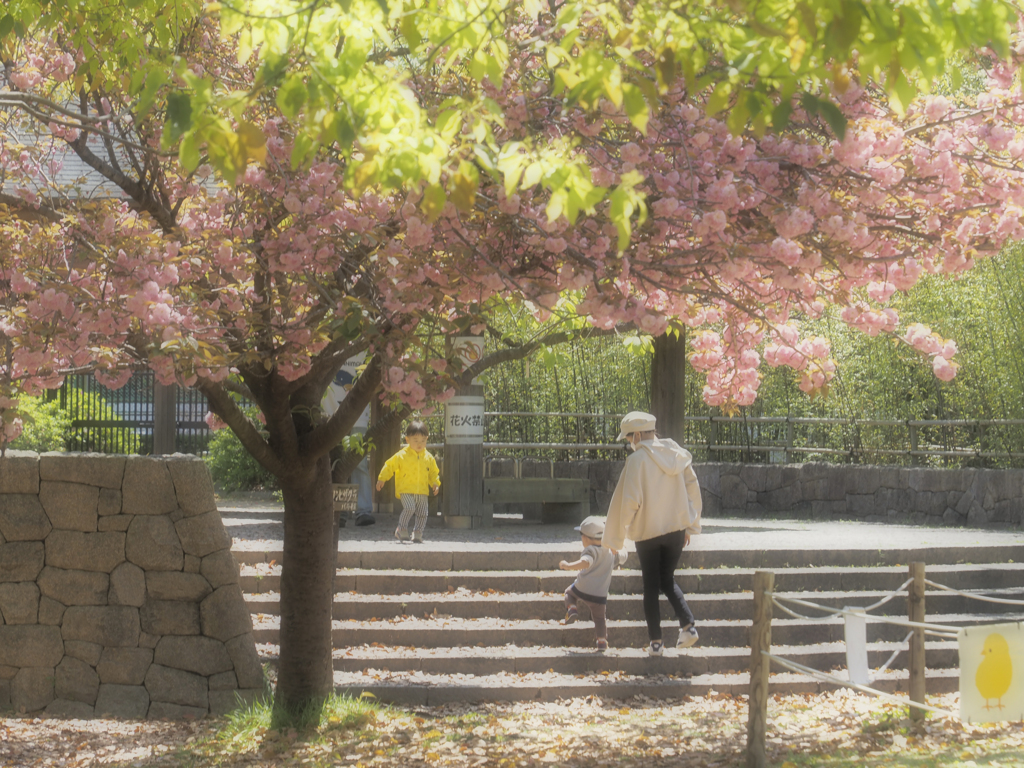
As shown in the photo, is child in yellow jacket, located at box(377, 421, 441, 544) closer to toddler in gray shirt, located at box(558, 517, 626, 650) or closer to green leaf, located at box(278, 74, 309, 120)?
toddler in gray shirt, located at box(558, 517, 626, 650)

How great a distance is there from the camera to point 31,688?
6.58 meters

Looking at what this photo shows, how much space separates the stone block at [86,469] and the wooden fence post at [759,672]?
4089mm

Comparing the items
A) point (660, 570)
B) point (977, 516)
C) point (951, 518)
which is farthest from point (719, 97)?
point (951, 518)

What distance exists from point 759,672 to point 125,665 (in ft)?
13.1

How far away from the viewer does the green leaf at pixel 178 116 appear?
236cm

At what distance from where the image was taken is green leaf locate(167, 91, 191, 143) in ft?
7.73

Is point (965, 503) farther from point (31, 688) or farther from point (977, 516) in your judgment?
point (31, 688)

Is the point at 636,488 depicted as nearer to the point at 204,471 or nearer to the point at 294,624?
the point at 294,624

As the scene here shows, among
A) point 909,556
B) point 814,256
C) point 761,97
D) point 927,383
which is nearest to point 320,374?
point 814,256

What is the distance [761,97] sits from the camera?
2486 millimetres

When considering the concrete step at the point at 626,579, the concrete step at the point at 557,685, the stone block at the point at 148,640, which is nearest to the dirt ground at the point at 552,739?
the concrete step at the point at 557,685

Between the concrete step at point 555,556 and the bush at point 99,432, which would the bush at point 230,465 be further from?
the concrete step at point 555,556

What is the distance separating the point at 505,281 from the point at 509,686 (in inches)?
128

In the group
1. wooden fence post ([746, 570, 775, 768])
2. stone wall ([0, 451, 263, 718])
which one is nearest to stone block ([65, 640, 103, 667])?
stone wall ([0, 451, 263, 718])
